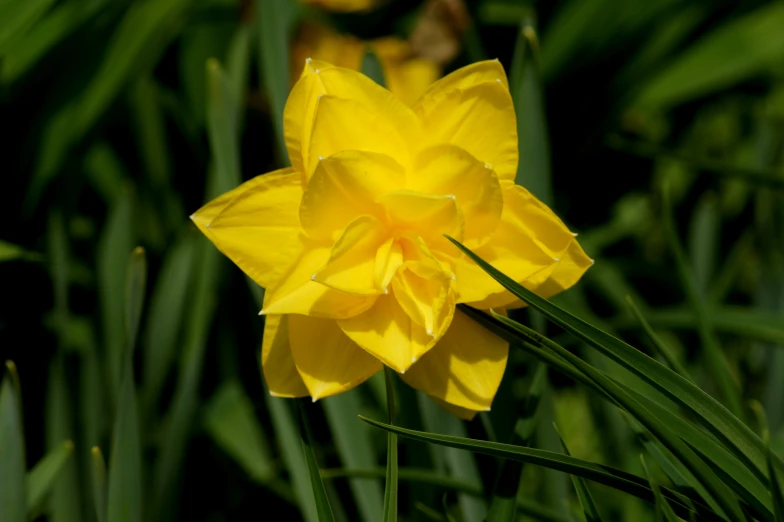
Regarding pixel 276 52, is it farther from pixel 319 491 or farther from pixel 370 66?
pixel 319 491

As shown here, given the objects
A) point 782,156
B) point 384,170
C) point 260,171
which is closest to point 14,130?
point 260,171

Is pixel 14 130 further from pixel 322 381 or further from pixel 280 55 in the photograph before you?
pixel 322 381

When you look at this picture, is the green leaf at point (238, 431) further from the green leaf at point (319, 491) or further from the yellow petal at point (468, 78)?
the yellow petal at point (468, 78)

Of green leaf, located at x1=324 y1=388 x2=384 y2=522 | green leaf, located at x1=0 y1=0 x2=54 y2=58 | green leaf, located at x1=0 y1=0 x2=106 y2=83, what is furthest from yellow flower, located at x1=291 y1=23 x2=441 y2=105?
green leaf, located at x1=324 y1=388 x2=384 y2=522

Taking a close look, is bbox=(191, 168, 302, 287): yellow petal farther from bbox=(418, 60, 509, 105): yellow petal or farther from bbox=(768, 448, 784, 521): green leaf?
bbox=(768, 448, 784, 521): green leaf

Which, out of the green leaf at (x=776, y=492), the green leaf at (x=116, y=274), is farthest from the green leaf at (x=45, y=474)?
the green leaf at (x=776, y=492)

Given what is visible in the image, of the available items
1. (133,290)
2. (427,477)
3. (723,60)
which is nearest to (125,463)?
(133,290)
